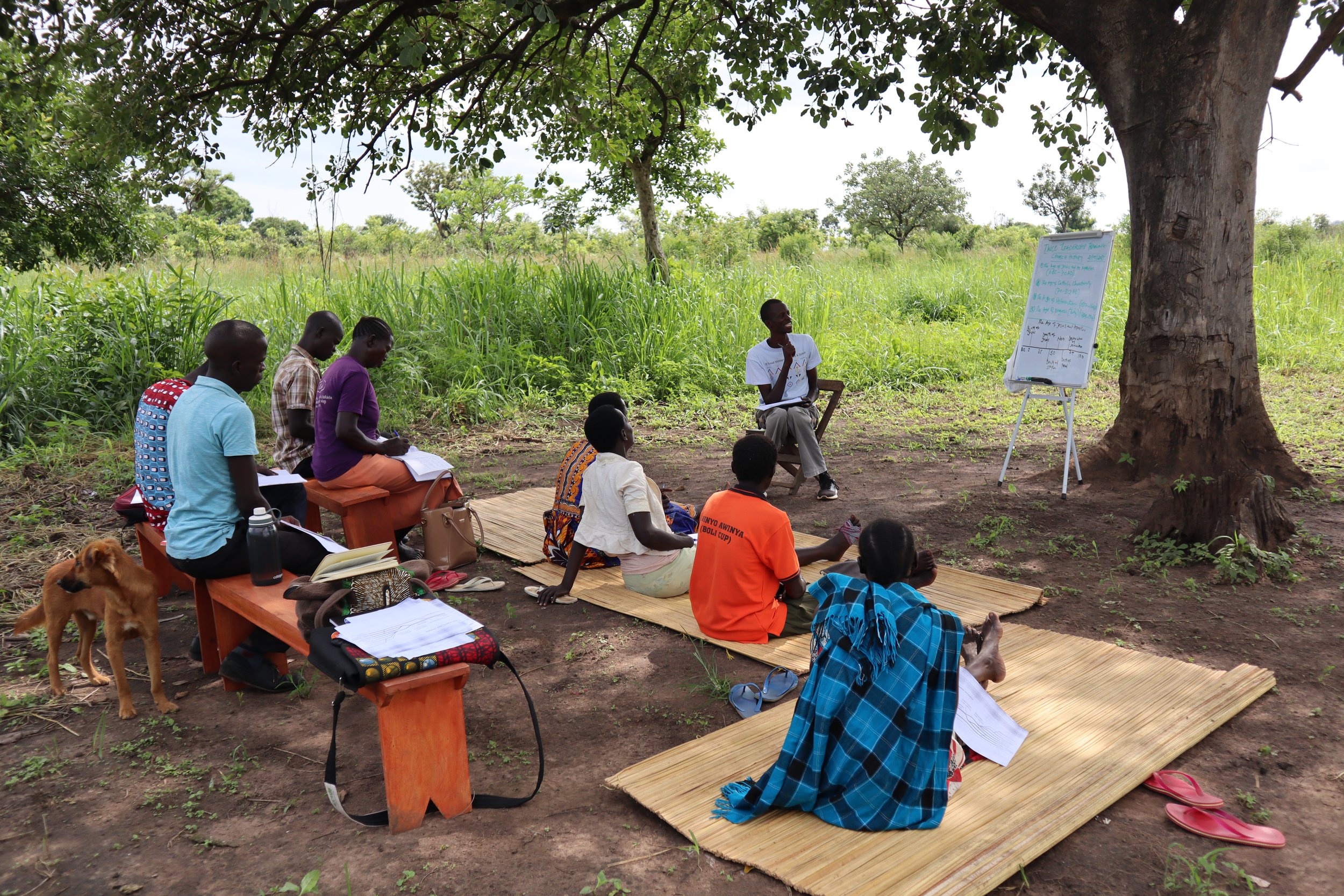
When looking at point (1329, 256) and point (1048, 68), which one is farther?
point (1329, 256)

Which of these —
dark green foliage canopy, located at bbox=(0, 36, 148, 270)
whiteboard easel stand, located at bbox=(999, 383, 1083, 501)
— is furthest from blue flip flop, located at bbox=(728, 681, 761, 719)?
dark green foliage canopy, located at bbox=(0, 36, 148, 270)

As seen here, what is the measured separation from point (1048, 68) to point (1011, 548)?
5543 mm

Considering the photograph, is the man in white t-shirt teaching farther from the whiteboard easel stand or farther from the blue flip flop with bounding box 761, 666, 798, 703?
the blue flip flop with bounding box 761, 666, 798, 703

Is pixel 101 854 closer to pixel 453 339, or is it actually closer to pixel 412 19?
pixel 412 19

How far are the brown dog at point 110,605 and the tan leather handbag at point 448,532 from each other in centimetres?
177

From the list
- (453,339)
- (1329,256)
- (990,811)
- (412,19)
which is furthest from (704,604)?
(1329,256)

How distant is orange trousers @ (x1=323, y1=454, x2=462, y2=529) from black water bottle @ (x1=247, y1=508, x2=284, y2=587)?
155 centimetres

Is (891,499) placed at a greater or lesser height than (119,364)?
lesser

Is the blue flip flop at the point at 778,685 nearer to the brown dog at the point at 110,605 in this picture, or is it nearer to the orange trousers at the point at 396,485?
the brown dog at the point at 110,605

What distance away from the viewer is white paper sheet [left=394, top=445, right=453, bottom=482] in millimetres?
5207

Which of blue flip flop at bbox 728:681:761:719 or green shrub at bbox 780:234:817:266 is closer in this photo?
blue flip flop at bbox 728:681:761:719

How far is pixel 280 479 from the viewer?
4.62 metres

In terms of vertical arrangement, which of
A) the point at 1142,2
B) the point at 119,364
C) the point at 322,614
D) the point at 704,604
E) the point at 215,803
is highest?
the point at 1142,2

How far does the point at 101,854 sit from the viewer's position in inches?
103
